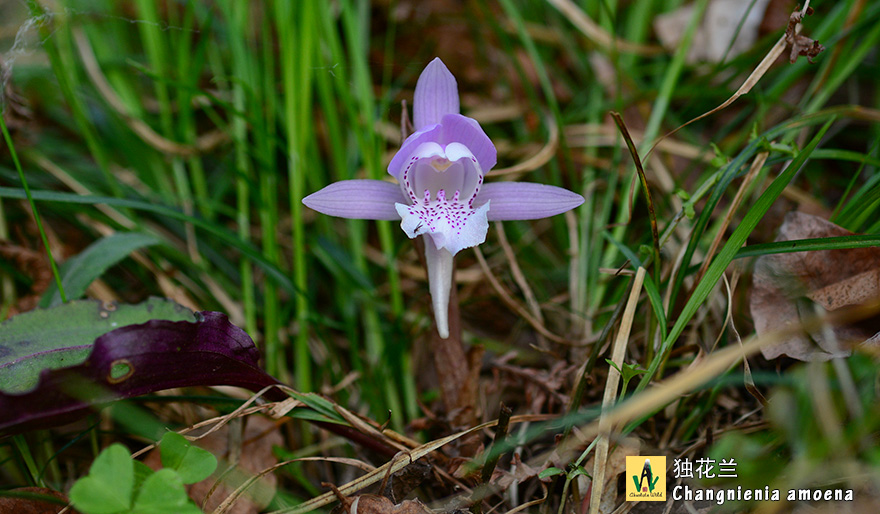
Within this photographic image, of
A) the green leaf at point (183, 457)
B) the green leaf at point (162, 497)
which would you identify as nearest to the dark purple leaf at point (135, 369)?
the green leaf at point (183, 457)

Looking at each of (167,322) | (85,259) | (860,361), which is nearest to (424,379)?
(167,322)

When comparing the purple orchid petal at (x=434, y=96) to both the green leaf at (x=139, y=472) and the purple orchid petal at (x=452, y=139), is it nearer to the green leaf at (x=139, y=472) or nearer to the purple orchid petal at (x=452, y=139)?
the purple orchid petal at (x=452, y=139)

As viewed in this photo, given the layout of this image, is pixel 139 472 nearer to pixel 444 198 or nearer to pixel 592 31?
pixel 444 198

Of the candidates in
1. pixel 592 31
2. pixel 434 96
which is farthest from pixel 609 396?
pixel 592 31

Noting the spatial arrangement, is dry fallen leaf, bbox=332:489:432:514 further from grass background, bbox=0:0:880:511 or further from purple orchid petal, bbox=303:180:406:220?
purple orchid petal, bbox=303:180:406:220

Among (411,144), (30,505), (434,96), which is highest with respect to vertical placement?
(434,96)

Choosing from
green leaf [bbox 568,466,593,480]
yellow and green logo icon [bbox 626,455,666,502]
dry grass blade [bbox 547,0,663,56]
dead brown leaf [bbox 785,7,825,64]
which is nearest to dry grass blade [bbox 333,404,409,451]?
green leaf [bbox 568,466,593,480]
